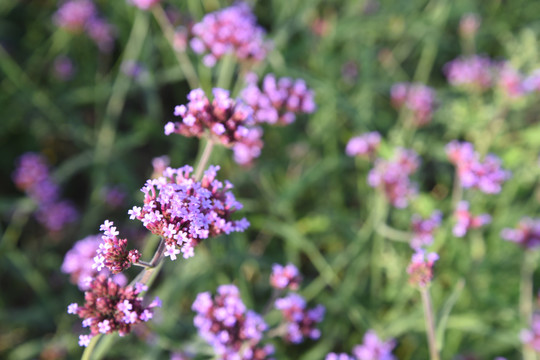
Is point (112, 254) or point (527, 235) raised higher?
point (527, 235)

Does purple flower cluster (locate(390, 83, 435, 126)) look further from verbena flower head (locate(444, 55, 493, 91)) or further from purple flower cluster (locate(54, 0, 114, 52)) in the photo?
purple flower cluster (locate(54, 0, 114, 52))

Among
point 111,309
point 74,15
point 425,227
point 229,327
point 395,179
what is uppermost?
point 74,15

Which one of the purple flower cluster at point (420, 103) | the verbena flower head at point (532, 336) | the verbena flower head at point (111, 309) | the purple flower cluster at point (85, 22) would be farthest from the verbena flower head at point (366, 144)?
the purple flower cluster at point (85, 22)

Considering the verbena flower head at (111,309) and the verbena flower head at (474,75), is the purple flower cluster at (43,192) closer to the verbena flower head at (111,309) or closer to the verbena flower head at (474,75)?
the verbena flower head at (111,309)

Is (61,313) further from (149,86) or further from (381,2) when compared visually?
(381,2)

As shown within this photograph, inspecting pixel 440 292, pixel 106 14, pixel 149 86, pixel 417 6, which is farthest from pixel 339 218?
pixel 106 14

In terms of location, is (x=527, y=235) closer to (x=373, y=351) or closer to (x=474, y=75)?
(x=373, y=351)

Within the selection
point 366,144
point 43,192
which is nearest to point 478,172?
point 366,144
